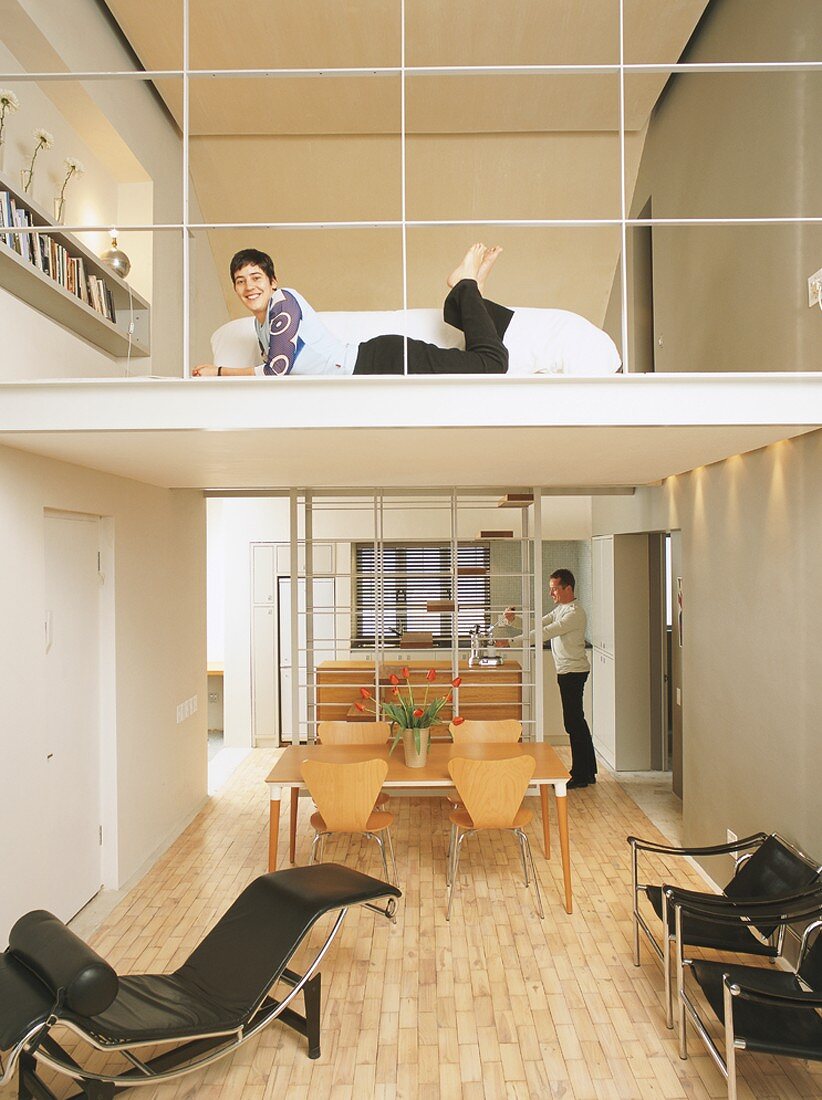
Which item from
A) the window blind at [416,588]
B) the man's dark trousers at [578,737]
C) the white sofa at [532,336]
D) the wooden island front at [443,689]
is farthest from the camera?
the window blind at [416,588]

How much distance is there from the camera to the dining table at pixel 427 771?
4590 mm

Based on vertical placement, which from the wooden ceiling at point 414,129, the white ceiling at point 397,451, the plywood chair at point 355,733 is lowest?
the plywood chair at point 355,733

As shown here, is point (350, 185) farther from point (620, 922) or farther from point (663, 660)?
point (620, 922)

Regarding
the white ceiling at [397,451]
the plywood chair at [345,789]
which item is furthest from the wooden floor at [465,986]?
the white ceiling at [397,451]

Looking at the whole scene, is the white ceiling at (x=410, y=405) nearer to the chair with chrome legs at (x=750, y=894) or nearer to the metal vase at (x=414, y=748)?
the chair with chrome legs at (x=750, y=894)

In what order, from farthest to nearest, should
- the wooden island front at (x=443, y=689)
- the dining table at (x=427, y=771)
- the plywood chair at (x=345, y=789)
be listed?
the wooden island front at (x=443, y=689), the dining table at (x=427, y=771), the plywood chair at (x=345, y=789)

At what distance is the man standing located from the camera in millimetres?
7031

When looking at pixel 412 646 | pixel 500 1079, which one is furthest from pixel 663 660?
pixel 500 1079

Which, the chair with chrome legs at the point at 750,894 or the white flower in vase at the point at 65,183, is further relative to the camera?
the white flower in vase at the point at 65,183

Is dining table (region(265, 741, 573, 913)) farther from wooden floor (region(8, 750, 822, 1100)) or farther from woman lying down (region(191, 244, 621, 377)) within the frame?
woman lying down (region(191, 244, 621, 377))

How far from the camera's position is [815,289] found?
11.3ft

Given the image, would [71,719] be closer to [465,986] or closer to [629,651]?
[465,986]

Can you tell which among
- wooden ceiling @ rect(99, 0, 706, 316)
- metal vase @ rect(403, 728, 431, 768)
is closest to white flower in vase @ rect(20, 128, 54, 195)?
wooden ceiling @ rect(99, 0, 706, 316)

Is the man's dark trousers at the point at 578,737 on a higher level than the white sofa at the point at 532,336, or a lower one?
lower
